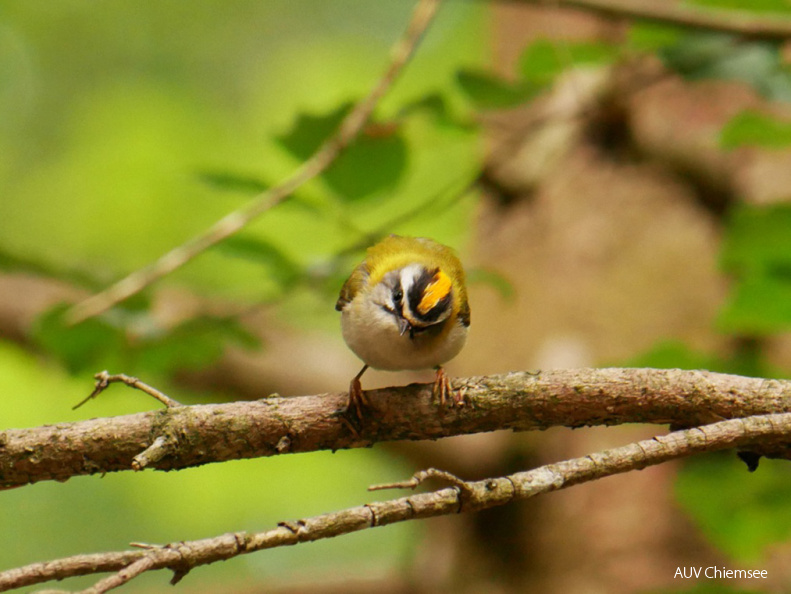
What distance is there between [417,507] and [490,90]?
225 centimetres

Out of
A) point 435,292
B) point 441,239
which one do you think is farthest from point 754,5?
point 441,239

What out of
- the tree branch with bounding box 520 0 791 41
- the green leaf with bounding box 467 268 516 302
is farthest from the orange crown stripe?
the tree branch with bounding box 520 0 791 41

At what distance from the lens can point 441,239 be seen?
9.08 meters

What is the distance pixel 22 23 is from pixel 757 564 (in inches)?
562

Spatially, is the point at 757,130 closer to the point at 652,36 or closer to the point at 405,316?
the point at 652,36

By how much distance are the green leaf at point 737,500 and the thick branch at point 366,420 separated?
5.20ft

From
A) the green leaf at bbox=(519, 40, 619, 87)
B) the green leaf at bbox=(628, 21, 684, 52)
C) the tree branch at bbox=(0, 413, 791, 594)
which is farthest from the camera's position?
the green leaf at bbox=(628, 21, 684, 52)

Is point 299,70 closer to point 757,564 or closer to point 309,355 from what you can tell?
point 309,355

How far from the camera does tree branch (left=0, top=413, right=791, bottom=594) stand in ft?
5.54

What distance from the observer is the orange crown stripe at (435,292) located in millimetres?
2969

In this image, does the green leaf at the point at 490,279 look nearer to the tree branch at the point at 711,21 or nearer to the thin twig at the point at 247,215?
the thin twig at the point at 247,215

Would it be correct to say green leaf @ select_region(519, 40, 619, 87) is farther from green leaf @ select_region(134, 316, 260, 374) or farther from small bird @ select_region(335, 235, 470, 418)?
green leaf @ select_region(134, 316, 260, 374)

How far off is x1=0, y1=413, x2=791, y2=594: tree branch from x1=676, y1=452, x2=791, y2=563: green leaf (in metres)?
1.71

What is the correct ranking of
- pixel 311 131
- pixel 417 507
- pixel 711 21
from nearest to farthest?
pixel 417 507 → pixel 311 131 → pixel 711 21
